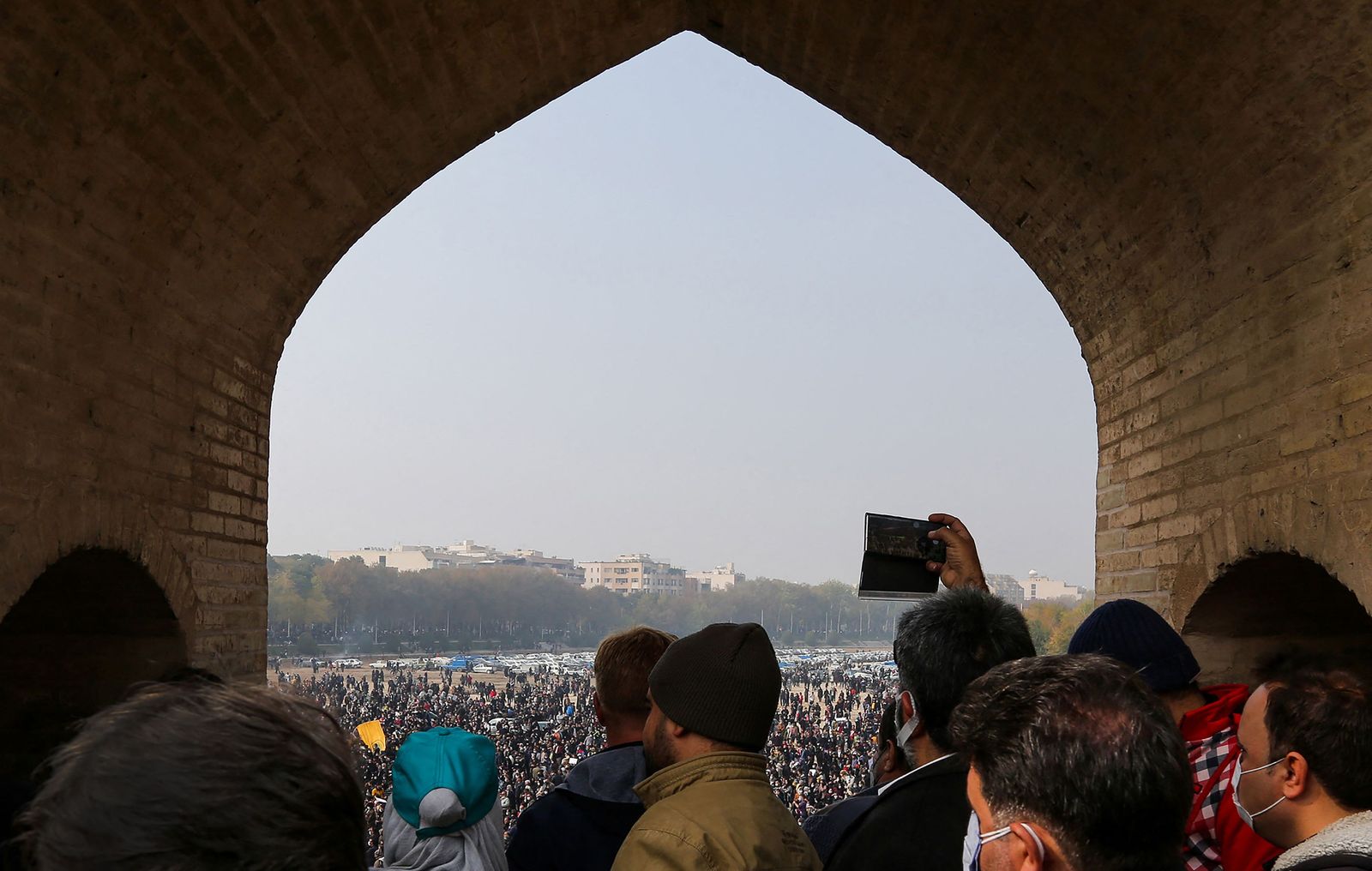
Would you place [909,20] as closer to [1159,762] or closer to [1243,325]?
[1243,325]

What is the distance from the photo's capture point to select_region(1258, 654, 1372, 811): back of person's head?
2500mm

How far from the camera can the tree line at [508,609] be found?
682 inches

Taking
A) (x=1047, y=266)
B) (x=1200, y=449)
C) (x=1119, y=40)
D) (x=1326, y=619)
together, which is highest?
(x=1119, y=40)

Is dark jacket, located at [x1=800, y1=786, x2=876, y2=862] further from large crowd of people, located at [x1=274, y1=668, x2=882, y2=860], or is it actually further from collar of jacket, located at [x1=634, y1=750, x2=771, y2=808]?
large crowd of people, located at [x1=274, y1=668, x2=882, y2=860]

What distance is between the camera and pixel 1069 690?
170 cm

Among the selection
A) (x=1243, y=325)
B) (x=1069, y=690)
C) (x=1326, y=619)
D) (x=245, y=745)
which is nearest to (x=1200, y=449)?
(x=1243, y=325)

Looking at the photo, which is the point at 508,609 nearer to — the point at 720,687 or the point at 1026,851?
the point at 720,687

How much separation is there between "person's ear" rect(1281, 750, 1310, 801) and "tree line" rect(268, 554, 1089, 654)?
14.1 m

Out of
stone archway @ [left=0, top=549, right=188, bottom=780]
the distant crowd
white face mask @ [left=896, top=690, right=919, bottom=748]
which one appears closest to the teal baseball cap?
the distant crowd

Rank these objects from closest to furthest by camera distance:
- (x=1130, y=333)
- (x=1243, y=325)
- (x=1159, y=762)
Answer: (x=1159, y=762)
(x=1243, y=325)
(x=1130, y=333)

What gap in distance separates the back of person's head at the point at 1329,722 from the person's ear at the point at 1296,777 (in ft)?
0.04

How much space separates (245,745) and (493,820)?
238cm

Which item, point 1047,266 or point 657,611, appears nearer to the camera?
point 1047,266

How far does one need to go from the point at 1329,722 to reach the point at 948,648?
0.82 meters
